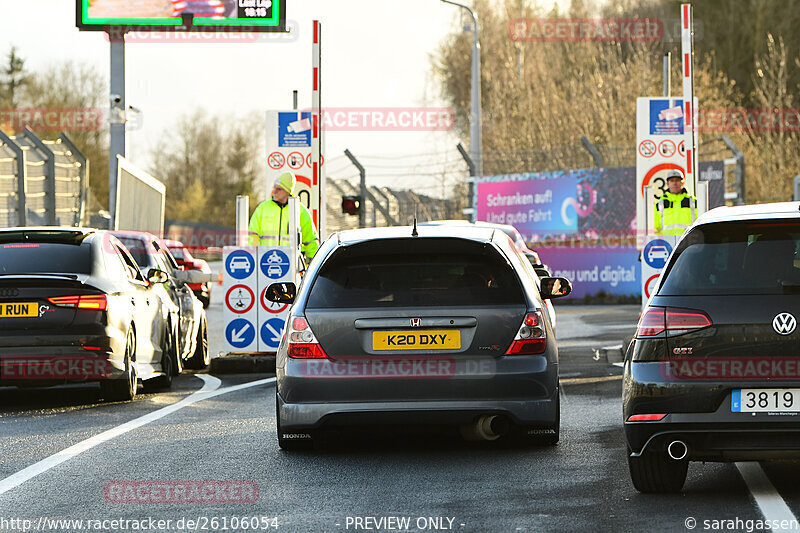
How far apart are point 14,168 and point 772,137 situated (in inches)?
1213

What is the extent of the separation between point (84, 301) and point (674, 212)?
8063 mm

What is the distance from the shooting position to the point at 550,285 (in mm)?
10578

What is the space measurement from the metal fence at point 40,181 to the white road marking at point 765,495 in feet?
51.1

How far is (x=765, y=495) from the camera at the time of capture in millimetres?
7258

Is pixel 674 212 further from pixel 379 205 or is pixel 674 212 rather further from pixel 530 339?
pixel 379 205

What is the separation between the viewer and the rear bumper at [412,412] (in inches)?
338

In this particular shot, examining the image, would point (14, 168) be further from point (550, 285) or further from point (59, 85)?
point (59, 85)

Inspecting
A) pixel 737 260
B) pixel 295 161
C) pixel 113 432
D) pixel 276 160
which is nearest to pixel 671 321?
pixel 737 260

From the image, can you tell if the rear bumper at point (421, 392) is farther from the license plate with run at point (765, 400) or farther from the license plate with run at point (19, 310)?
the license plate with run at point (19, 310)

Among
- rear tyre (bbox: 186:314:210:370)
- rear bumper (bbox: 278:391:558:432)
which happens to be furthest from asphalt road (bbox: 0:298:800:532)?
rear tyre (bbox: 186:314:210:370)

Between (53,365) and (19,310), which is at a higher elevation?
(19,310)

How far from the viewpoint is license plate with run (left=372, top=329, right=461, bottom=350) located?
866 cm

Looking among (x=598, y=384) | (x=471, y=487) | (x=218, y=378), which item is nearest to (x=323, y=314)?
(x=471, y=487)

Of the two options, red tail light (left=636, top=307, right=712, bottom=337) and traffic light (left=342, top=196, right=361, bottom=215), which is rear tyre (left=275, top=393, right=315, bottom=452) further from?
traffic light (left=342, top=196, right=361, bottom=215)
